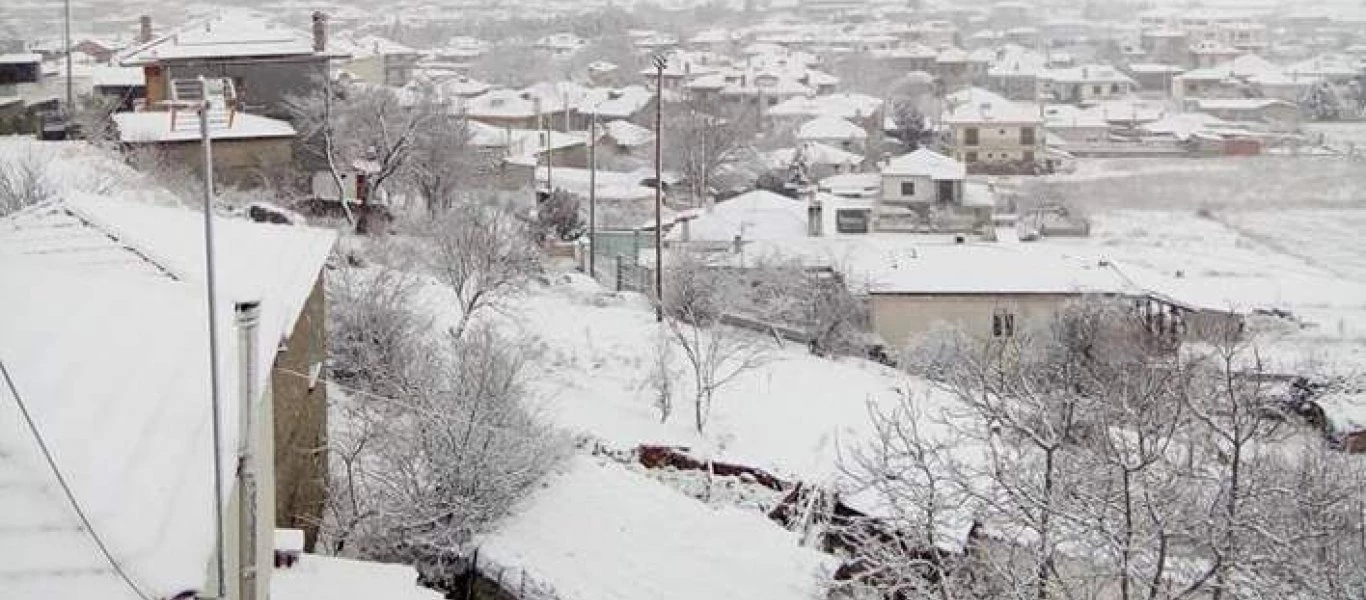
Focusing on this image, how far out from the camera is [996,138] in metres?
30.5

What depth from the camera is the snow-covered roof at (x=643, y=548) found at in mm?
6914

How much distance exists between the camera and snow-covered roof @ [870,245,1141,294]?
14234mm

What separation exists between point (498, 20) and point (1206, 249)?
47583 millimetres

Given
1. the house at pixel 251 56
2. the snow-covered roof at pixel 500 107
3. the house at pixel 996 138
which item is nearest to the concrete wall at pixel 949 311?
the house at pixel 251 56

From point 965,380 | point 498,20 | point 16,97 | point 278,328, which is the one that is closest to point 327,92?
point 16,97

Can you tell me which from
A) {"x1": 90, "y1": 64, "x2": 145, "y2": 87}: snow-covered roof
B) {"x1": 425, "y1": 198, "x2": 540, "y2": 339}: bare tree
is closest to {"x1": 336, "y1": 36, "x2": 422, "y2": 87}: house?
{"x1": 90, "y1": 64, "x2": 145, "y2": 87}: snow-covered roof

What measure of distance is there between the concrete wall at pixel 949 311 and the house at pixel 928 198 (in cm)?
752

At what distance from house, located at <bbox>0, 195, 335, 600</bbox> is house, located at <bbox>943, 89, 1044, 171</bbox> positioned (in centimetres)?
2578

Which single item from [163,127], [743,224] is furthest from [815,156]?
[163,127]

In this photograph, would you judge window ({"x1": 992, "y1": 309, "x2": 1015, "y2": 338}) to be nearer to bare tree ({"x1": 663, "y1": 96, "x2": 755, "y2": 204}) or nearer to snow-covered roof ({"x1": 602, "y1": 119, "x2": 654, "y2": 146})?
bare tree ({"x1": 663, "y1": 96, "x2": 755, "y2": 204})

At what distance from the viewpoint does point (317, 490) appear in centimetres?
694

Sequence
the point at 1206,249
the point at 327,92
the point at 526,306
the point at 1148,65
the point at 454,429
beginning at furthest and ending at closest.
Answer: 1. the point at 1148,65
2. the point at 1206,249
3. the point at 327,92
4. the point at 526,306
5. the point at 454,429

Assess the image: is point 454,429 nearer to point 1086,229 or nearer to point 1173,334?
point 1173,334

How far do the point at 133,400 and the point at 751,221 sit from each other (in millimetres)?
15862
